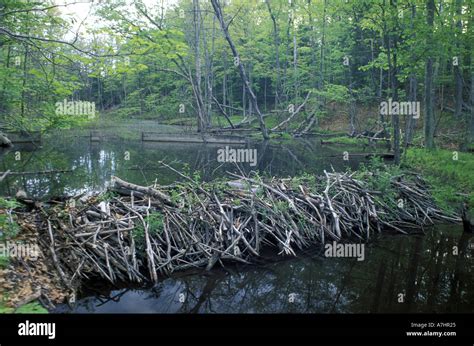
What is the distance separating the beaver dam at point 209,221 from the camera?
22.7 feet

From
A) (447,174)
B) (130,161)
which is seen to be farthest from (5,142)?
(447,174)

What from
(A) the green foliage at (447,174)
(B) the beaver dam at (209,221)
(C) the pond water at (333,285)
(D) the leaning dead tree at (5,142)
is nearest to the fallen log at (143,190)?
(B) the beaver dam at (209,221)

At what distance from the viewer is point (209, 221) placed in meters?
8.08

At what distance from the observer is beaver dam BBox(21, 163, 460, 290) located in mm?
6914

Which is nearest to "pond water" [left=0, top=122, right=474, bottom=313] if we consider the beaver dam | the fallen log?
the beaver dam

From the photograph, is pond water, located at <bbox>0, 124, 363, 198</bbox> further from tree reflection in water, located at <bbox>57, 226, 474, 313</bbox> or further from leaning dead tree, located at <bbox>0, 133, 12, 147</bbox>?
tree reflection in water, located at <bbox>57, 226, 474, 313</bbox>

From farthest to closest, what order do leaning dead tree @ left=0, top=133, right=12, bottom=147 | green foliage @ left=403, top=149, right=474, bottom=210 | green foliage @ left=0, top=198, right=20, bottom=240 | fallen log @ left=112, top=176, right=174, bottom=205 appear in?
leaning dead tree @ left=0, top=133, right=12, bottom=147, green foliage @ left=403, top=149, right=474, bottom=210, fallen log @ left=112, top=176, right=174, bottom=205, green foliage @ left=0, top=198, right=20, bottom=240

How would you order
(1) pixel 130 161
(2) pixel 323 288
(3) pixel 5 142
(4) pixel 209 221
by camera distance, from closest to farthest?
1. (2) pixel 323 288
2. (4) pixel 209 221
3. (1) pixel 130 161
4. (3) pixel 5 142

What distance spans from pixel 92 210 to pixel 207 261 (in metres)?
2.73

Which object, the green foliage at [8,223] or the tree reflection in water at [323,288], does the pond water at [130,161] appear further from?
the tree reflection in water at [323,288]

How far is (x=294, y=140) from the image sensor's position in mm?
30797

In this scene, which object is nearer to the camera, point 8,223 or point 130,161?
point 8,223

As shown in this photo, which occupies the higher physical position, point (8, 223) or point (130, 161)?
point (130, 161)

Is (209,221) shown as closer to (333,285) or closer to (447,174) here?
(333,285)
